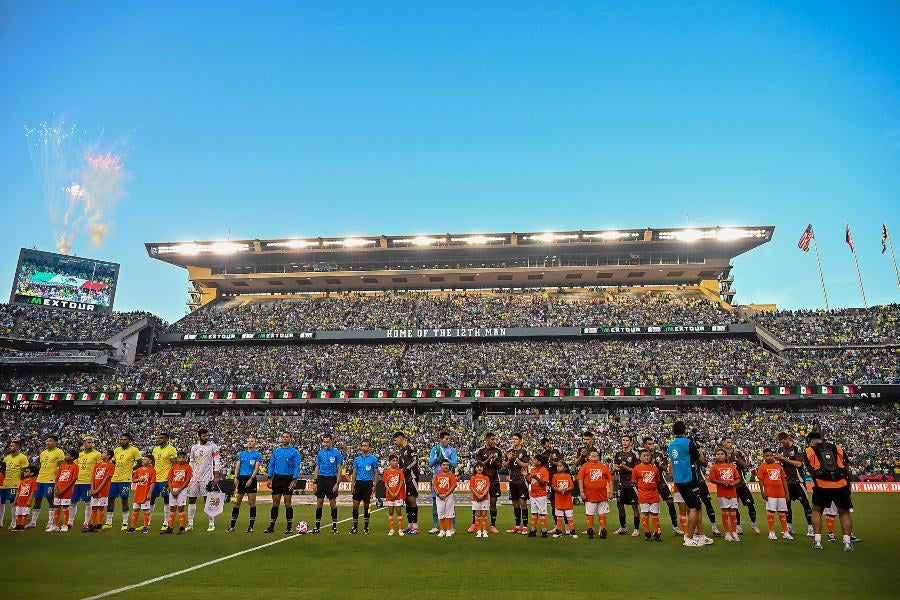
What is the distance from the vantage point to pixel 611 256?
60594 millimetres

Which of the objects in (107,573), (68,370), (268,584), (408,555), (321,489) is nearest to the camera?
(268,584)

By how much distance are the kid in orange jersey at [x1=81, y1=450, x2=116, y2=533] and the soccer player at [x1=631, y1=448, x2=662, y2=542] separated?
1327 cm

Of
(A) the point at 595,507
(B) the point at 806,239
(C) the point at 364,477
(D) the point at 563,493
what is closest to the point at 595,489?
(A) the point at 595,507

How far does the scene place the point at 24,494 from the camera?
14.9 meters

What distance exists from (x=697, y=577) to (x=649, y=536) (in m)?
4.00

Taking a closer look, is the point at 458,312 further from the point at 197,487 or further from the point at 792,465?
the point at 792,465

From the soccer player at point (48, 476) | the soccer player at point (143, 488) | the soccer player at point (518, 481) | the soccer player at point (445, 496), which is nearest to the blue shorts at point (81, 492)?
the soccer player at point (48, 476)

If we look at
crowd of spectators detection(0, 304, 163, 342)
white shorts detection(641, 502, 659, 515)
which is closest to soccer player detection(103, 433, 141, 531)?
white shorts detection(641, 502, 659, 515)

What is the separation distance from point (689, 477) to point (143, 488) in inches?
517

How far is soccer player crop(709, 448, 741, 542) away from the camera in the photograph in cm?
1238

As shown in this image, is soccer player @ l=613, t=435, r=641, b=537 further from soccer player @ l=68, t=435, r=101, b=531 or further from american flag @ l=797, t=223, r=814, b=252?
american flag @ l=797, t=223, r=814, b=252

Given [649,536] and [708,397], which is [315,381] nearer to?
[708,397]

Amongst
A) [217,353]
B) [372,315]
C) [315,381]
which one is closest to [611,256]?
[372,315]

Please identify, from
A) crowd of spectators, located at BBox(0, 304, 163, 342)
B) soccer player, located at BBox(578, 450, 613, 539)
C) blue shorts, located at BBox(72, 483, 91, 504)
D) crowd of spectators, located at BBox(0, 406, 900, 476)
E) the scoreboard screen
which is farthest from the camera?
crowd of spectators, located at BBox(0, 304, 163, 342)
